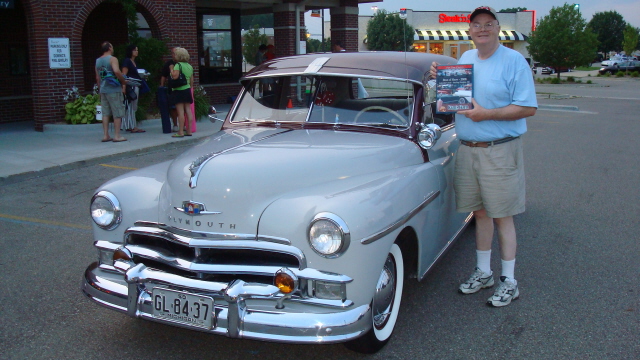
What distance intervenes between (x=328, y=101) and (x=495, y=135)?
1.26 m

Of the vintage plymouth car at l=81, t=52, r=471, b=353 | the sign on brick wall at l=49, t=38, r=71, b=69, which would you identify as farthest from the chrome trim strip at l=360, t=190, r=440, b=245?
the sign on brick wall at l=49, t=38, r=71, b=69

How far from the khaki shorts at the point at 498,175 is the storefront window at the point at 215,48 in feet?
54.3

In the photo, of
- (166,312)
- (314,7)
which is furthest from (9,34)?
(166,312)

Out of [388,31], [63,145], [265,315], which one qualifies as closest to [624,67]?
[388,31]

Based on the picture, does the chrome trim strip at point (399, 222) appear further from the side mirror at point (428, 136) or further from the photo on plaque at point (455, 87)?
the photo on plaque at point (455, 87)

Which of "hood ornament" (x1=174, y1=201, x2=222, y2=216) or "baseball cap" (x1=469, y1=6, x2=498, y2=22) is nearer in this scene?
"hood ornament" (x1=174, y1=201, x2=222, y2=216)

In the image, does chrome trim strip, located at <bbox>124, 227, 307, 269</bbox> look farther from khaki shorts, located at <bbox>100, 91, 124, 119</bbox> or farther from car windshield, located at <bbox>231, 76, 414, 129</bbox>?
khaki shorts, located at <bbox>100, 91, 124, 119</bbox>

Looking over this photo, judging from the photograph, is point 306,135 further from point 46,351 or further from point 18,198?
point 18,198

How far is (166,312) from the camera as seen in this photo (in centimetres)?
304

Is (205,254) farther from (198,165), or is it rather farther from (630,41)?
(630,41)

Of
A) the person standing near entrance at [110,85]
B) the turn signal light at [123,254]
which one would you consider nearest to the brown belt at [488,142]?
the turn signal light at [123,254]

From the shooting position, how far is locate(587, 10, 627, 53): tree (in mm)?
91000

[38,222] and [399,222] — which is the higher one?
[399,222]

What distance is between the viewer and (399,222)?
3254mm
